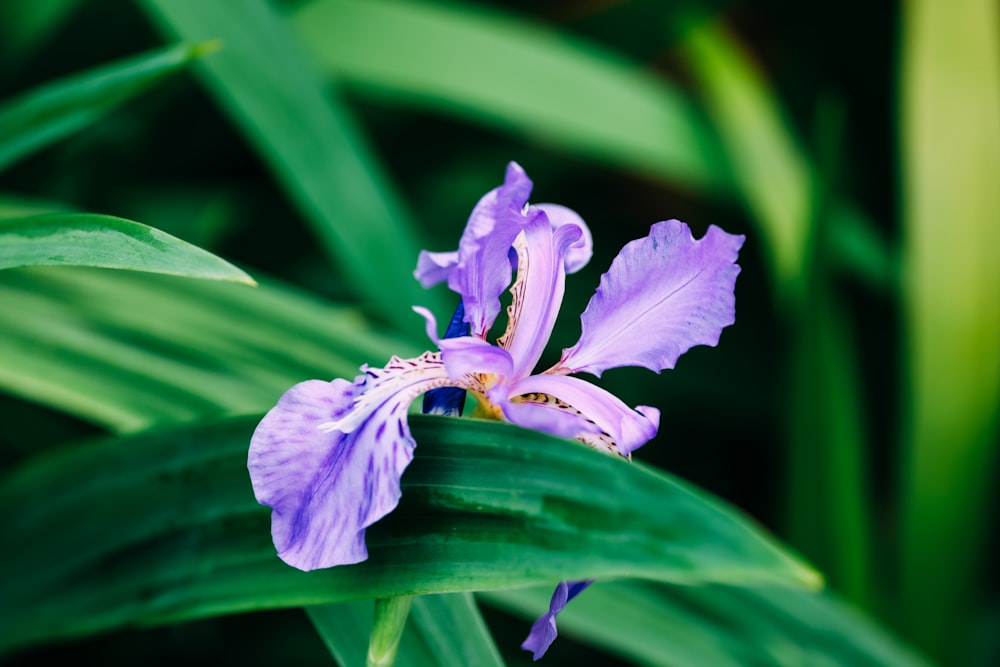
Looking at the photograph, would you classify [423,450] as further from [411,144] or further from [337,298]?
[411,144]

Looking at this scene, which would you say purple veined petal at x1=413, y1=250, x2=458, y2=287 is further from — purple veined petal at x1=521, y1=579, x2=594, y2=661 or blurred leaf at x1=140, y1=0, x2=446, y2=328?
blurred leaf at x1=140, y1=0, x2=446, y2=328

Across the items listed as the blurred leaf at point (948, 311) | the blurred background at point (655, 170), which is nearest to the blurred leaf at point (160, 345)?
the blurred background at point (655, 170)

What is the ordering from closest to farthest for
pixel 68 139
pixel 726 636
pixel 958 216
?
1. pixel 726 636
2. pixel 68 139
3. pixel 958 216

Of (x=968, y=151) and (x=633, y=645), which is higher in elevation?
(x=968, y=151)

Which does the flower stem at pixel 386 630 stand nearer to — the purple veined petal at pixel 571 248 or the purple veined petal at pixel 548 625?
the purple veined petal at pixel 548 625

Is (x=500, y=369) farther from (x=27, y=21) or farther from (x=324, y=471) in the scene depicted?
(x=27, y=21)

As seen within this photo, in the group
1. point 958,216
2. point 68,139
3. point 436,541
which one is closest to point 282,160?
point 68,139

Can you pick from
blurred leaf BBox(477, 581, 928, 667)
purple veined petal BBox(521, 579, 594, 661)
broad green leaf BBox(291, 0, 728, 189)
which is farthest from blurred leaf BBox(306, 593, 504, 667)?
broad green leaf BBox(291, 0, 728, 189)
